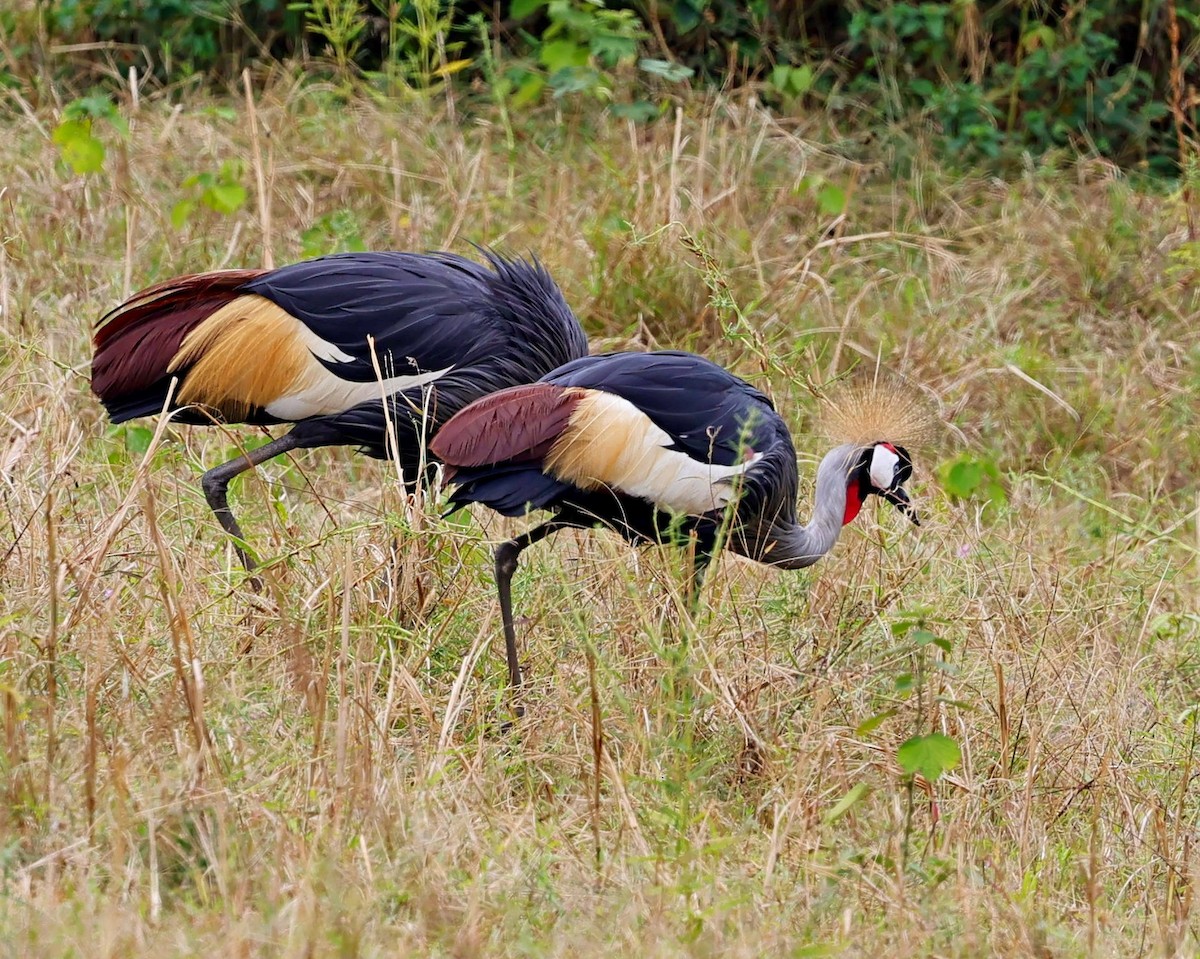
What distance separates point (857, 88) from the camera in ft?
23.1

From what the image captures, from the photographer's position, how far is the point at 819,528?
3.93 m

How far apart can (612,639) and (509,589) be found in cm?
24

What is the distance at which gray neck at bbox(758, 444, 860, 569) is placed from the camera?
12.6 ft

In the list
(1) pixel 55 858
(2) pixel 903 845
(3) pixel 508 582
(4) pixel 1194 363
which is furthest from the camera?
(4) pixel 1194 363

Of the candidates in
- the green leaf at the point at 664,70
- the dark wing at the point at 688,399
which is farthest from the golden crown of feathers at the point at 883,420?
the green leaf at the point at 664,70

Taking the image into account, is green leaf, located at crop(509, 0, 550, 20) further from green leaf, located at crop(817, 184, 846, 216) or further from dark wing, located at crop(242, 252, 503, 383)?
dark wing, located at crop(242, 252, 503, 383)

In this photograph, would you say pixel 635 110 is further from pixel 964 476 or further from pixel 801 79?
pixel 964 476

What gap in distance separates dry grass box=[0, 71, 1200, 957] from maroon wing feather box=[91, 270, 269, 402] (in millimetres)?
131

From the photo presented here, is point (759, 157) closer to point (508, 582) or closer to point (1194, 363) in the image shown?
point (1194, 363)

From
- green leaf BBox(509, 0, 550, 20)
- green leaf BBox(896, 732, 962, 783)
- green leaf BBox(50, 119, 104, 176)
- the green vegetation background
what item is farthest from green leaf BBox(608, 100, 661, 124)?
green leaf BBox(896, 732, 962, 783)

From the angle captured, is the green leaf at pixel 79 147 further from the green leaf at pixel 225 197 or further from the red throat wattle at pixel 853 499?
the red throat wattle at pixel 853 499

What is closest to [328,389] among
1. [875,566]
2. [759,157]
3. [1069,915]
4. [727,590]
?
[727,590]

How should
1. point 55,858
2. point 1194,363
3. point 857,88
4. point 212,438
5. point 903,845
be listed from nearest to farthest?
point 55,858 → point 903,845 → point 212,438 → point 1194,363 → point 857,88

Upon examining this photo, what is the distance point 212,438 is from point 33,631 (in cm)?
156
